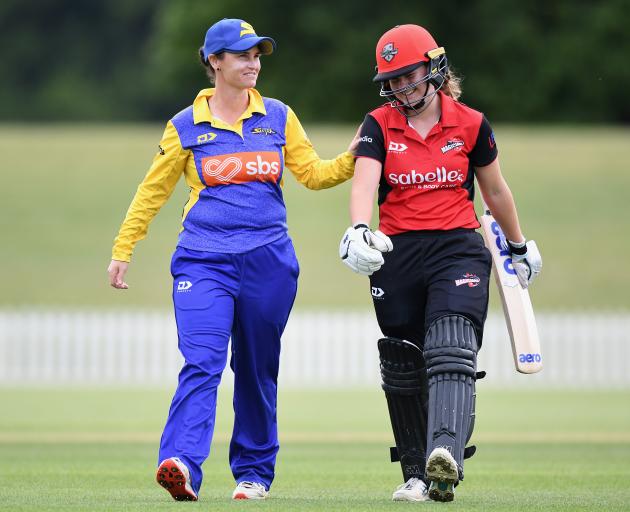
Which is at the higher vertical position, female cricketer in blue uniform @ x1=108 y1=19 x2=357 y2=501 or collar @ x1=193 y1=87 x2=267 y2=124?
collar @ x1=193 y1=87 x2=267 y2=124

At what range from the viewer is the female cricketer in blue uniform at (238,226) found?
7.05m

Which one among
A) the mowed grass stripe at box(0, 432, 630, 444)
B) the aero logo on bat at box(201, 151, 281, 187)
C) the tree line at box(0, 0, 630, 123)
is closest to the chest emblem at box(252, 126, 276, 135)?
the aero logo on bat at box(201, 151, 281, 187)

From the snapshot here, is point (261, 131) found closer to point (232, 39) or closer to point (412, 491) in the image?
point (232, 39)

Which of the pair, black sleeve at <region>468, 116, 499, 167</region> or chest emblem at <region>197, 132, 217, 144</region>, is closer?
black sleeve at <region>468, 116, 499, 167</region>

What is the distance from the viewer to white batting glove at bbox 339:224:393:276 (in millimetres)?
6590

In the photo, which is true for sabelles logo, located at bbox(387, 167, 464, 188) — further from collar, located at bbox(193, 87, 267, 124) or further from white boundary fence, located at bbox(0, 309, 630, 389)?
white boundary fence, located at bbox(0, 309, 630, 389)

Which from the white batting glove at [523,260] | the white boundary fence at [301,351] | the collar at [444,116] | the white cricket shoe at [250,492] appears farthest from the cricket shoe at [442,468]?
the white boundary fence at [301,351]

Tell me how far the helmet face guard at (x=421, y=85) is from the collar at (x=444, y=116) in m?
A: 0.03

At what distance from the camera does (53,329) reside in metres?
23.5

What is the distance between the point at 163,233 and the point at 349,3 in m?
13.9

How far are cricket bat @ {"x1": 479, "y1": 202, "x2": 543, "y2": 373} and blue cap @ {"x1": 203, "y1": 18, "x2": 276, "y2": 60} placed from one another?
133cm

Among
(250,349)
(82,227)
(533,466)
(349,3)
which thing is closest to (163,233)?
(82,227)

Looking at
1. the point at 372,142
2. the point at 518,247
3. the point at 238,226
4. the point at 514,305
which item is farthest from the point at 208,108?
the point at 514,305

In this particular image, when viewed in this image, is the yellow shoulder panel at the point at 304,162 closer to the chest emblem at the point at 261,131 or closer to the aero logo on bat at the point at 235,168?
the chest emblem at the point at 261,131
